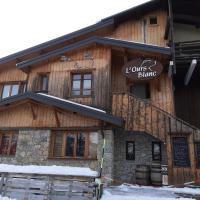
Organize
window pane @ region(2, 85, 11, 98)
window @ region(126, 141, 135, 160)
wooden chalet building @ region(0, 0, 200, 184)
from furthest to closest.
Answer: window pane @ region(2, 85, 11, 98) < window @ region(126, 141, 135, 160) < wooden chalet building @ region(0, 0, 200, 184)

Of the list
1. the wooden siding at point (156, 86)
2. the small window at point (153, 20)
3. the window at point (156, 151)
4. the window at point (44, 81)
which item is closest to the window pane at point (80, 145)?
the wooden siding at point (156, 86)

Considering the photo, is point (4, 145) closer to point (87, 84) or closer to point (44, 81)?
point (44, 81)

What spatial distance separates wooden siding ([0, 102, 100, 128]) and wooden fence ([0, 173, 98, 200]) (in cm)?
397

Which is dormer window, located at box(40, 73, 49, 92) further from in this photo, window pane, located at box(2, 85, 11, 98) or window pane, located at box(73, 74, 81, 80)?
window pane, located at box(2, 85, 11, 98)

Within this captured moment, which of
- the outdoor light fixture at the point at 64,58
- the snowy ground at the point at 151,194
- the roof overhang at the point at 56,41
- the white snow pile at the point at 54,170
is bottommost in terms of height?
the snowy ground at the point at 151,194

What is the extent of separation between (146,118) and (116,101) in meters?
1.73

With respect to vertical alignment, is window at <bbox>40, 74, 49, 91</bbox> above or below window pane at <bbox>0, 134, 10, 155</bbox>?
above

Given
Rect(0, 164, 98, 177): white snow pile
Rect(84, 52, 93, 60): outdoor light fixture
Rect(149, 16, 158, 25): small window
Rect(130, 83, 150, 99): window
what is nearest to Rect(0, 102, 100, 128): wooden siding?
Rect(130, 83, 150, 99): window

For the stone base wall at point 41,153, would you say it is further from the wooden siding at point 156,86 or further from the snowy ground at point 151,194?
the wooden siding at point 156,86

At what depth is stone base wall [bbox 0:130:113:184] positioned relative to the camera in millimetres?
11484

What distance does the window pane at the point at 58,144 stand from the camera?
12398mm

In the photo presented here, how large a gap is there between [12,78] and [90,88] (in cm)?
613

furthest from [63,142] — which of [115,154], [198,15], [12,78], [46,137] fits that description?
[198,15]

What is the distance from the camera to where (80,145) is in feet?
40.2
